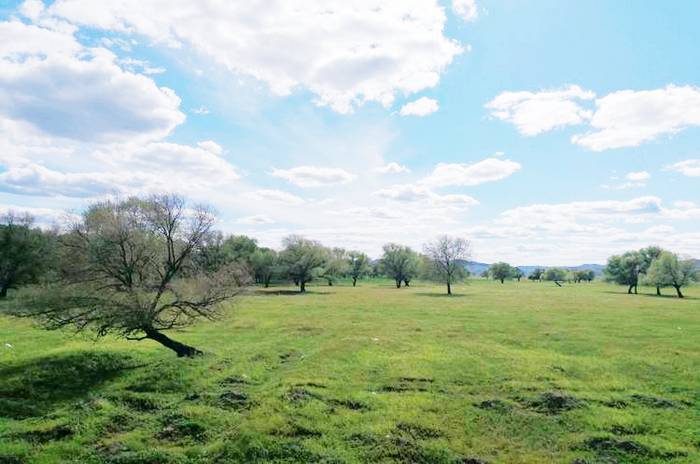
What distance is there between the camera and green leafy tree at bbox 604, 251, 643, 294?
11238cm

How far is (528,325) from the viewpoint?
131ft

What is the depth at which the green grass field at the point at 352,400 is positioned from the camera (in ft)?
42.4

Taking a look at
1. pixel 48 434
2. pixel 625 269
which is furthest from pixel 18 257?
pixel 625 269

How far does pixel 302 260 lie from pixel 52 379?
77.1 meters

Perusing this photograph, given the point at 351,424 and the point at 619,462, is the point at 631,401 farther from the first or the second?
the point at 351,424

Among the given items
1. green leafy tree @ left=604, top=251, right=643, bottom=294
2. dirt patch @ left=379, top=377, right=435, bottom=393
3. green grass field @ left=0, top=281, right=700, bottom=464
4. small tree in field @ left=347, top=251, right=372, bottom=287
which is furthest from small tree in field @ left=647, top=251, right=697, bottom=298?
dirt patch @ left=379, top=377, right=435, bottom=393

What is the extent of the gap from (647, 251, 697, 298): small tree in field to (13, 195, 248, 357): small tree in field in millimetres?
104236

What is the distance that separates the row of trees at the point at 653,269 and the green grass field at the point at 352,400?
2997 inches

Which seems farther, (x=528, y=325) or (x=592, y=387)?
(x=528, y=325)

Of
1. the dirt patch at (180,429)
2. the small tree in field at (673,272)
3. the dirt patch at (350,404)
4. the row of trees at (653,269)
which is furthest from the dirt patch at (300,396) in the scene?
the small tree in field at (673,272)

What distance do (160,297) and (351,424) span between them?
13.4 meters

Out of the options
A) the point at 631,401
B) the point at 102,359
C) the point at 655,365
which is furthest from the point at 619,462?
the point at 102,359

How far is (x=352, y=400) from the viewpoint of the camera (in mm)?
17156

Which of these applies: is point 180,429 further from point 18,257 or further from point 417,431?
point 18,257
